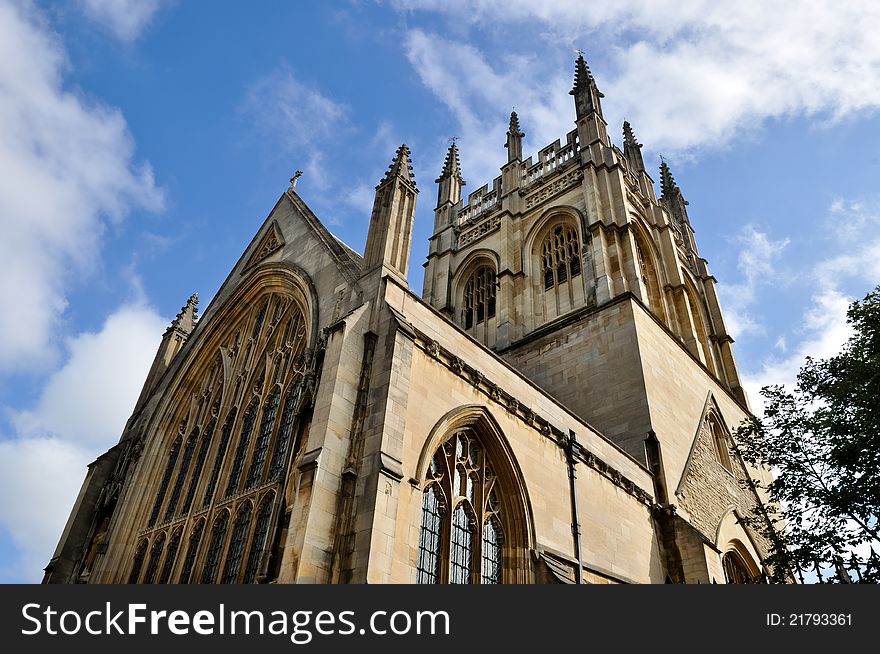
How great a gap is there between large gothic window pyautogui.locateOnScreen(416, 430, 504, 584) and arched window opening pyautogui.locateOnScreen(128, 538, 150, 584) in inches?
268

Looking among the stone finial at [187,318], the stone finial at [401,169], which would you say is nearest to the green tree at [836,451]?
the stone finial at [401,169]

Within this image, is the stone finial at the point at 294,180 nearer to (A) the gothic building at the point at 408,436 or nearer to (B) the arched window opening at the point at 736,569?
(A) the gothic building at the point at 408,436

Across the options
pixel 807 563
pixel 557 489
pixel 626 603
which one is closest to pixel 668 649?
pixel 626 603

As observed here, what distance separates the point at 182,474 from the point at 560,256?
16296 mm

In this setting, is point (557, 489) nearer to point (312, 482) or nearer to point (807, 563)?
point (807, 563)

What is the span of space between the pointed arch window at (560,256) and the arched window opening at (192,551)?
16.2 metres

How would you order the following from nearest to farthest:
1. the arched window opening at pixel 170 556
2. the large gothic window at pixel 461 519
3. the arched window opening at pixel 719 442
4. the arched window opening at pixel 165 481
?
the large gothic window at pixel 461 519 → the arched window opening at pixel 170 556 → the arched window opening at pixel 165 481 → the arched window opening at pixel 719 442

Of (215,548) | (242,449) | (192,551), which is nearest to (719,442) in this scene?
(242,449)

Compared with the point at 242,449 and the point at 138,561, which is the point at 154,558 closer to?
the point at 138,561

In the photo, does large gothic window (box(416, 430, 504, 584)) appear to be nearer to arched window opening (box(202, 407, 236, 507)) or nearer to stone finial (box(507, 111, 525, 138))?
arched window opening (box(202, 407, 236, 507))

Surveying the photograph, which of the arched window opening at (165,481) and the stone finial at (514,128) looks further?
the stone finial at (514,128)

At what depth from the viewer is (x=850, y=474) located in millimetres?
12391

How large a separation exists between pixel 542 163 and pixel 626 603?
25.6 m

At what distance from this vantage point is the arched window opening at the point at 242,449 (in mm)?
12922
